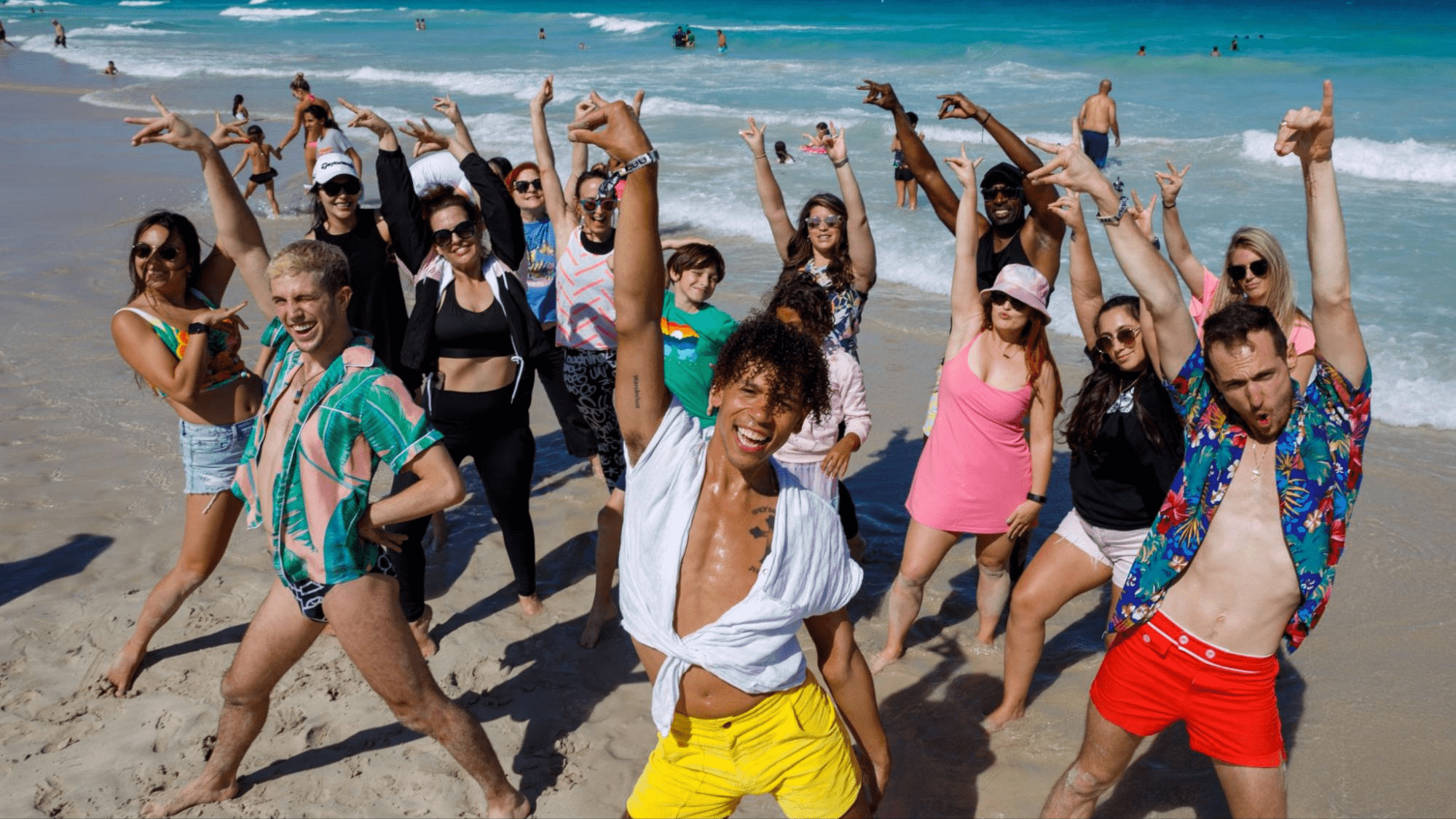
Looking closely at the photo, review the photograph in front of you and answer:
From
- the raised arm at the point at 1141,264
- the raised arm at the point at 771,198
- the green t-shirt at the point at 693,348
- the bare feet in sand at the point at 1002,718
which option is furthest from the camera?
the raised arm at the point at 771,198

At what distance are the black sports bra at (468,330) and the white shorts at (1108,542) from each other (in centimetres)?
265

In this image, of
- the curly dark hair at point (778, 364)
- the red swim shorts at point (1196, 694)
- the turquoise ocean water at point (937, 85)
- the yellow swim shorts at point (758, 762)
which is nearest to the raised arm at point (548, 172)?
the curly dark hair at point (778, 364)

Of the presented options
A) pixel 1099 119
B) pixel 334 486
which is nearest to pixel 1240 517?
pixel 334 486

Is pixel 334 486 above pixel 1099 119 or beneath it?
above

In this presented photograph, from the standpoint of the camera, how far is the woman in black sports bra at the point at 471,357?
5.06 m

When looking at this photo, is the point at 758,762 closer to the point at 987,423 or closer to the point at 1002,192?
the point at 987,423

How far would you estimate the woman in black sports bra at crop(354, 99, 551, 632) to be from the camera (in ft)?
16.6

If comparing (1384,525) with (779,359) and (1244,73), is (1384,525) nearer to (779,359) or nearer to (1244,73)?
(779,359)

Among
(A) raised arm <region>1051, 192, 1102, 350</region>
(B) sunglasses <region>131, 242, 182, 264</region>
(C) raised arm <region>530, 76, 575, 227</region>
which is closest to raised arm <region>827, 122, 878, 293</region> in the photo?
(A) raised arm <region>1051, 192, 1102, 350</region>

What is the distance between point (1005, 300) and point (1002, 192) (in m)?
1.19

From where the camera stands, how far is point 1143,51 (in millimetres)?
38062

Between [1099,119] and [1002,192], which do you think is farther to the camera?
[1099,119]

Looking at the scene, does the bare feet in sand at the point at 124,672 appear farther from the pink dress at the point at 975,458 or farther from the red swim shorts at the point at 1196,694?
the red swim shorts at the point at 1196,694

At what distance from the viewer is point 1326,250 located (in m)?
3.18
